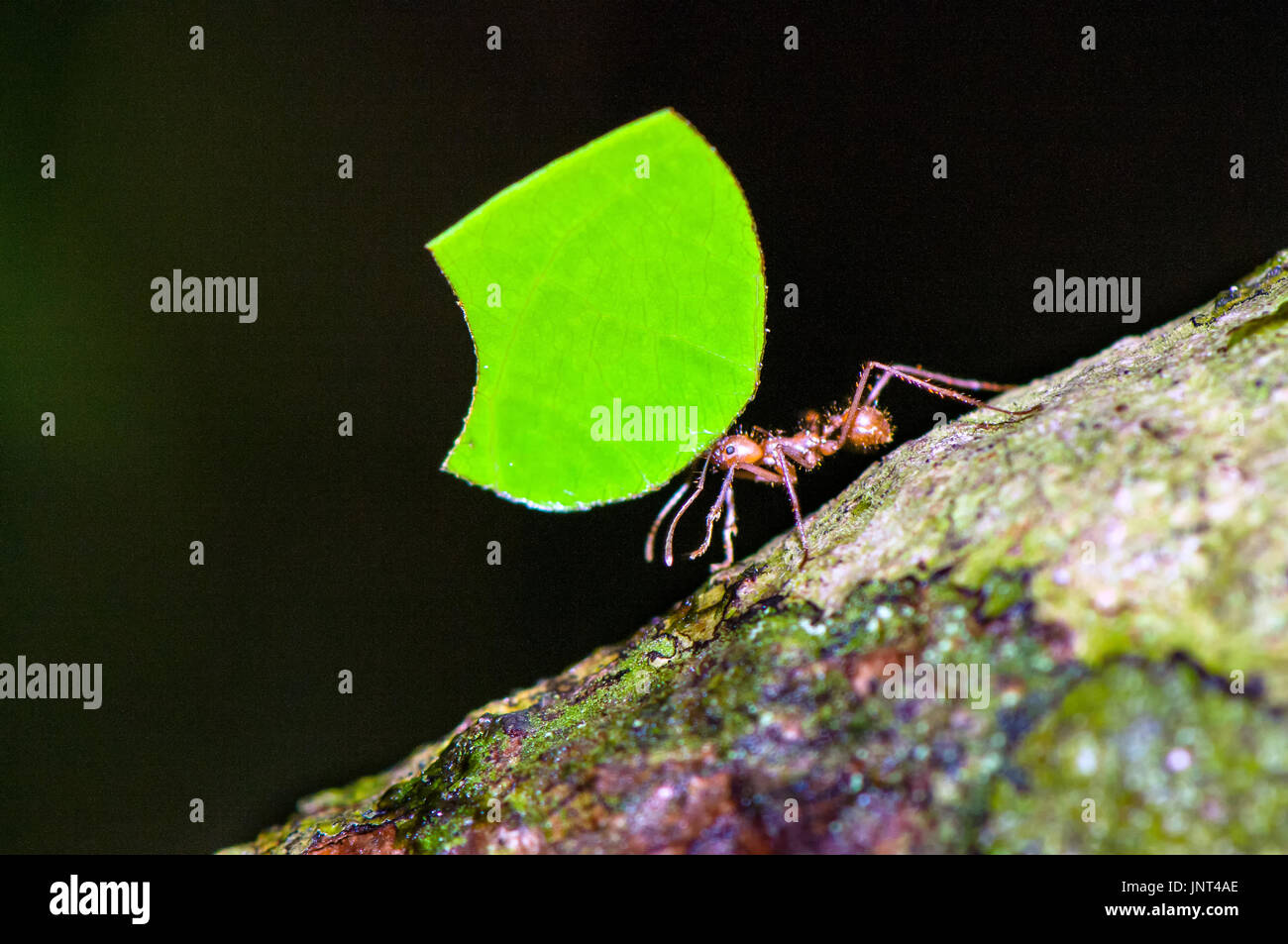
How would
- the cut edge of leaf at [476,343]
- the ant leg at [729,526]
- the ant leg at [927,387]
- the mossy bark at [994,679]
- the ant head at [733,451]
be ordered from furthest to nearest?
the ant head at [733,451] < the ant leg at [729,526] < the ant leg at [927,387] < the cut edge of leaf at [476,343] < the mossy bark at [994,679]

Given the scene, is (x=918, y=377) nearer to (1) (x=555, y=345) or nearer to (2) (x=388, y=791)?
(1) (x=555, y=345)

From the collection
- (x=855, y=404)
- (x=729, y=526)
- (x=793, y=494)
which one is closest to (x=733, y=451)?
(x=729, y=526)

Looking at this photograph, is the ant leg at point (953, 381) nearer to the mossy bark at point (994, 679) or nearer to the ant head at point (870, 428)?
the ant head at point (870, 428)

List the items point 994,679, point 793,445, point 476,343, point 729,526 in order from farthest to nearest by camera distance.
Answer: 1. point 793,445
2. point 729,526
3. point 476,343
4. point 994,679

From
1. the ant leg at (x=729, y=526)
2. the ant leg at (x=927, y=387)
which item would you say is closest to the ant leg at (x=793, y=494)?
the ant leg at (x=729, y=526)

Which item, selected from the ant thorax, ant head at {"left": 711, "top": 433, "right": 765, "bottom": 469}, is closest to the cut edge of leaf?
ant head at {"left": 711, "top": 433, "right": 765, "bottom": 469}

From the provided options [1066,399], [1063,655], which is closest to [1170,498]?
[1063,655]

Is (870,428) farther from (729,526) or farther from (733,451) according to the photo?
(729,526)
